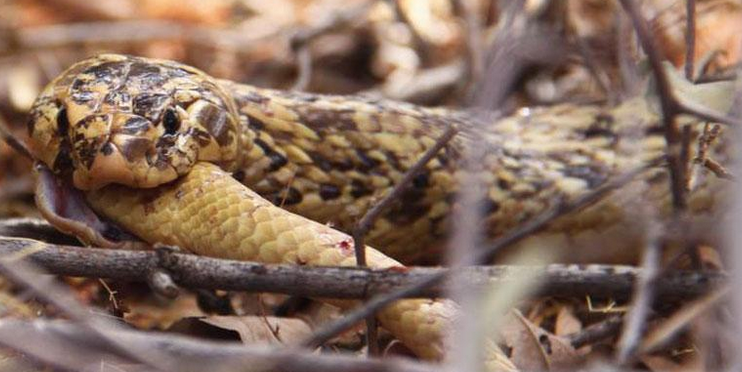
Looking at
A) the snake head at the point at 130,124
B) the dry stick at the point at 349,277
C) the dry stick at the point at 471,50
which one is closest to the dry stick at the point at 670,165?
the dry stick at the point at 349,277

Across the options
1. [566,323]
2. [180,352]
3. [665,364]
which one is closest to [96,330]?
[180,352]

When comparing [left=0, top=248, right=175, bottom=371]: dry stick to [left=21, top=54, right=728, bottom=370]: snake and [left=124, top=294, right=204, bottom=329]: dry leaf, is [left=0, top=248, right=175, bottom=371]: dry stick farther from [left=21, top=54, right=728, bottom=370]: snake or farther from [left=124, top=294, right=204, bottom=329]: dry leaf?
[left=124, top=294, right=204, bottom=329]: dry leaf

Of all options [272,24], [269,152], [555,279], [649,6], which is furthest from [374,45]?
[555,279]

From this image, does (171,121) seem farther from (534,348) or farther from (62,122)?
(534,348)

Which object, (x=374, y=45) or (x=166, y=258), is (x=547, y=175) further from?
(x=374, y=45)

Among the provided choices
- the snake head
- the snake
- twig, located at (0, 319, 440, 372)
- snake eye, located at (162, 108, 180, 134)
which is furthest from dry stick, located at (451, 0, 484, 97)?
twig, located at (0, 319, 440, 372)

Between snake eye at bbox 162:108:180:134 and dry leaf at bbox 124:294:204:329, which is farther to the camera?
dry leaf at bbox 124:294:204:329

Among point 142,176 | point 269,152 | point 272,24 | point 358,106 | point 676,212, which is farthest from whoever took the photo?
point 272,24

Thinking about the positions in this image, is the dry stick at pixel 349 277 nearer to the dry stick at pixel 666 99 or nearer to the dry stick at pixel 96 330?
the dry stick at pixel 666 99
